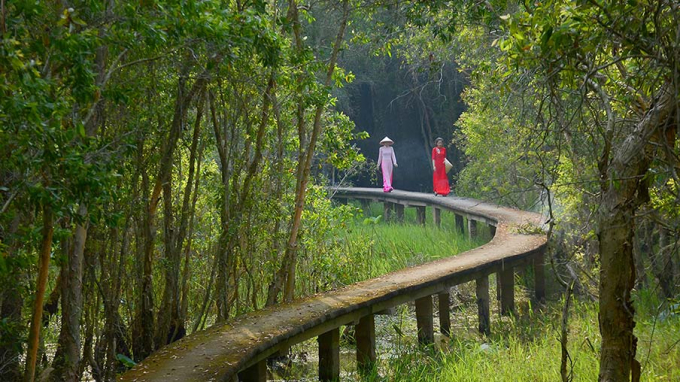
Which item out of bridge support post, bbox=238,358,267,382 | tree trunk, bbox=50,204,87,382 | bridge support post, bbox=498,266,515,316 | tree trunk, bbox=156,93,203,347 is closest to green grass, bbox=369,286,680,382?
bridge support post, bbox=498,266,515,316

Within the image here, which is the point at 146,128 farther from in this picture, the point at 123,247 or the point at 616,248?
the point at 616,248

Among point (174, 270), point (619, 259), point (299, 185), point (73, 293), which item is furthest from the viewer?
point (299, 185)

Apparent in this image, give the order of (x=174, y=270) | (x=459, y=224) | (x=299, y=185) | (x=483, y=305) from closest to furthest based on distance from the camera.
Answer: (x=174, y=270), (x=299, y=185), (x=483, y=305), (x=459, y=224)

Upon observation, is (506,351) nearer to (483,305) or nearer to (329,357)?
(329,357)

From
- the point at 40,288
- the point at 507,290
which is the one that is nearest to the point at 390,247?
the point at 507,290

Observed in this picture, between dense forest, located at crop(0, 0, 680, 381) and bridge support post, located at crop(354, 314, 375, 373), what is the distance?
2.89ft

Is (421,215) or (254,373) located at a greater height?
(254,373)

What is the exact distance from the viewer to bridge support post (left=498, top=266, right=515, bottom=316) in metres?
11.0

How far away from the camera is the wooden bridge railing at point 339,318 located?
5879 millimetres

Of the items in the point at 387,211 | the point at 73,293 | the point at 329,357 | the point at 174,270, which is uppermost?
the point at 73,293

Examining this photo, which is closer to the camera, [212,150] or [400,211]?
[212,150]

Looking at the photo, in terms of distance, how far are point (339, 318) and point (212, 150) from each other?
2142mm

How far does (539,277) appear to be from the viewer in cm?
1190

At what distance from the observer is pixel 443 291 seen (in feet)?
31.8
